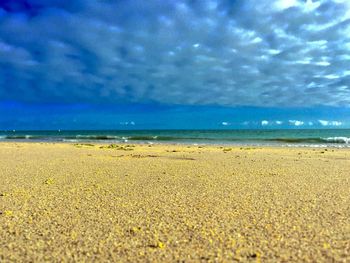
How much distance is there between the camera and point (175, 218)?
19.0ft

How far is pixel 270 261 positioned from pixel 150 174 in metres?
Answer: 6.91

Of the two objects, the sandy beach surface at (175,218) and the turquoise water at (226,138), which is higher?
the turquoise water at (226,138)

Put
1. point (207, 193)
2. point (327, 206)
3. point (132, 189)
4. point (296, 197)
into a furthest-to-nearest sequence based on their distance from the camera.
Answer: point (132, 189), point (207, 193), point (296, 197), point (327, 206)

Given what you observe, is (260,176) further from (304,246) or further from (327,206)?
(304,246)

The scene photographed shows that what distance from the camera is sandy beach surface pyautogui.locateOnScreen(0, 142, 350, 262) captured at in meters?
4.39

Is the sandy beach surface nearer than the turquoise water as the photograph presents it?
Yes

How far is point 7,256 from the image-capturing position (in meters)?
4.33

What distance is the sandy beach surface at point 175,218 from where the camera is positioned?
439cm

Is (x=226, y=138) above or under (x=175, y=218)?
above

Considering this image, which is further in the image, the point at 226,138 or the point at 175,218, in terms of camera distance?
the point at 226,138

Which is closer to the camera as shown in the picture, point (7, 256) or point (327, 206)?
point (7, 256)

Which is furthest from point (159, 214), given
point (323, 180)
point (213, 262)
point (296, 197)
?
point (323, 180)

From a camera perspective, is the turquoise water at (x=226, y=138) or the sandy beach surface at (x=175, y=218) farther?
the turquoise water at (x=226, y=138)

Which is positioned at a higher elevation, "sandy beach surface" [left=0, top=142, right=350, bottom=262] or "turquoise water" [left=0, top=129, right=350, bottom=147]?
"turquoise water" [left=0, top=129, right=350, bottom=147]
